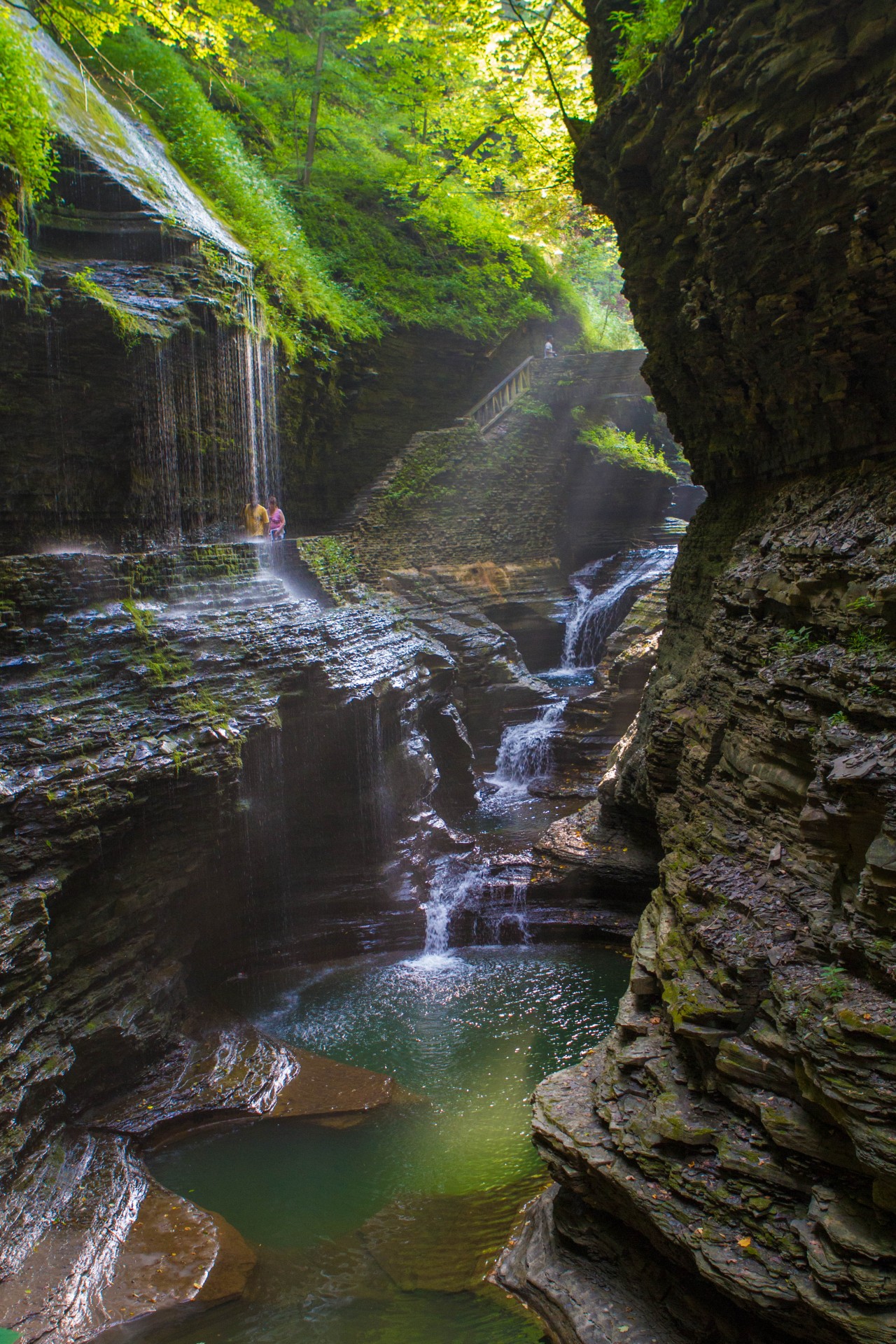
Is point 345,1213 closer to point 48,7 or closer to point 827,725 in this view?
point 827,725

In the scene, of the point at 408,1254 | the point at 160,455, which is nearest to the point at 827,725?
the point at 408,1254

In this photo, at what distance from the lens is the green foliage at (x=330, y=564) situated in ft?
48.2

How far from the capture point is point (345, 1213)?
6.58 metres

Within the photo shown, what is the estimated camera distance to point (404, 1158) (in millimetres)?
7098

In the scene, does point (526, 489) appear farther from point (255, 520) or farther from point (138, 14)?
point (138, 14)

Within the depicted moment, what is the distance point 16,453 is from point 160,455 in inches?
86.7

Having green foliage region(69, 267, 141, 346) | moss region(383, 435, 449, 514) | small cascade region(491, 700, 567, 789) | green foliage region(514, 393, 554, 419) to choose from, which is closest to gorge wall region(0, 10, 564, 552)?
green foliage region(69, 267, 141, 346)

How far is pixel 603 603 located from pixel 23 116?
46.5ft

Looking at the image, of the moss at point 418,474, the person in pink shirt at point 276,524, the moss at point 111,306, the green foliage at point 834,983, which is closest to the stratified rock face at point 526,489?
the moss at point 418,474

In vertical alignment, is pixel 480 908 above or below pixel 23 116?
below

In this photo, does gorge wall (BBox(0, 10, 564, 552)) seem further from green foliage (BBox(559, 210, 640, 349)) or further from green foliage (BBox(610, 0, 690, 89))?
green foliage (BBox(559, 210, 640, 349))

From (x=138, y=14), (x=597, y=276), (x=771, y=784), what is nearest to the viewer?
(x=771, y=784)

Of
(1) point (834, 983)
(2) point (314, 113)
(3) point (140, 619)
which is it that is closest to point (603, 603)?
(3) point (140, 619)

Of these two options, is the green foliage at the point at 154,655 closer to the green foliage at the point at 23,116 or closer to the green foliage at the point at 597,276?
the green foliage at the point at 23,116
